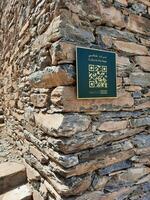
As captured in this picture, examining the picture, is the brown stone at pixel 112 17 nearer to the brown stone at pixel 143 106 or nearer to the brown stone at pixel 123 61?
the brown stone at pixel 123 61

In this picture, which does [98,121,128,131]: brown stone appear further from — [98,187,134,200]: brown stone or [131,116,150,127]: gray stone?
[98,187,134,200]: brown stone

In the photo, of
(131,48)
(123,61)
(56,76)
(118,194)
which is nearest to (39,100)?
(56,76)

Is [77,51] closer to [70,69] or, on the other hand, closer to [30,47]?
[70,69]

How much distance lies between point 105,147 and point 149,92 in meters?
0.64

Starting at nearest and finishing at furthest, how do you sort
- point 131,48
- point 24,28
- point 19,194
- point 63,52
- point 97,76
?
1. point 63,52
2. point 97,76
3. point 131,48
4. point 19,194
5. point 24,28

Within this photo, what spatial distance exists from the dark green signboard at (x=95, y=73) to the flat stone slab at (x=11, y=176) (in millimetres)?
1148

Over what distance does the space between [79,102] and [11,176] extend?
1110 millimetres

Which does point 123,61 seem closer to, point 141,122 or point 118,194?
point 141,122

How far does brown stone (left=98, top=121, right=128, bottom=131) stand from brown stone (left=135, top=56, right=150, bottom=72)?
49 cm

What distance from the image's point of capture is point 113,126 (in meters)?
1.60

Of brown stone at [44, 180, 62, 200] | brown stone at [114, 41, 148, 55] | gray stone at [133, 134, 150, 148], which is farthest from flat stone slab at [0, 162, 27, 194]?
brown stone at [114, 41, 148, 55]

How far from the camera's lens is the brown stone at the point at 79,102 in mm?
1385

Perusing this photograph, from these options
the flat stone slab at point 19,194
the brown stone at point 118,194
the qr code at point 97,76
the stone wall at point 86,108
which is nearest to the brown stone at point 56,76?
the stone wall at point 86,108

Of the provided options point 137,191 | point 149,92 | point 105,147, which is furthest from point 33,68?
point 137,191
